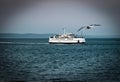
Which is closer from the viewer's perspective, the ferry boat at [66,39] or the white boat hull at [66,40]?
the ferry boat at [66,39]

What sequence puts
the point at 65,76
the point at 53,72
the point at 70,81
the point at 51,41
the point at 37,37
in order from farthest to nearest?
the point at 37,37 < the point at 51,41 < the point at 53,72 < the point at 65,76 < the point at 70,81

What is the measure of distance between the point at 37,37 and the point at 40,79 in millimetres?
57452

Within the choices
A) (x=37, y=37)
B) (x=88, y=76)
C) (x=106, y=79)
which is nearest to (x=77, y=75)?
(x=88, y=76)

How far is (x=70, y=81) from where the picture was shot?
15.0m

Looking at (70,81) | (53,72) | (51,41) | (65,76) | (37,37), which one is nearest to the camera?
(70,81)

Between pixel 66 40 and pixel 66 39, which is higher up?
pixel 66 39

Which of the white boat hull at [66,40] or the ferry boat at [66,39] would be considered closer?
the ferry boat at [66,39]

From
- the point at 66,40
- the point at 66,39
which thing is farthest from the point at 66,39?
the point at 66,40

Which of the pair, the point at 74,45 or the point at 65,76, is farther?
the point at 74,45

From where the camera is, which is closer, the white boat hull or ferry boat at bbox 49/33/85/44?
ferry boat at bbox 49/33/85/44

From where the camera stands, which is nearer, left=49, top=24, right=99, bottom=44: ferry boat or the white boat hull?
left=49, top=24, right=99, bottom=44: ferry boat

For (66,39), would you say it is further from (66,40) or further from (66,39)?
(66,40)

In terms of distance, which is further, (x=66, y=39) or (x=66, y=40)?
(x=66, y=40)

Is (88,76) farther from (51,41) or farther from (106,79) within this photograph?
(51,41)
